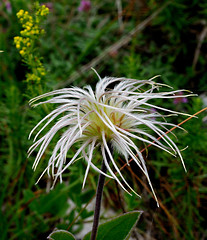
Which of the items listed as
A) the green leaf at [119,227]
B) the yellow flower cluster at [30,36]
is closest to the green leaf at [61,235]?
the green leaf at [119,227]

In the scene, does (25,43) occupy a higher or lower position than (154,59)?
higher

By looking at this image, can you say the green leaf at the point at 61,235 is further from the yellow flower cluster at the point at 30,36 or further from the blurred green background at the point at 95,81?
the yellow flower cluster at the point at 30,36

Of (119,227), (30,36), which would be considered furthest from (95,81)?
(119,227)

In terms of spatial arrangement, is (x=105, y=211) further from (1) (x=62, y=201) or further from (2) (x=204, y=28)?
(2) (x=204, y=28)

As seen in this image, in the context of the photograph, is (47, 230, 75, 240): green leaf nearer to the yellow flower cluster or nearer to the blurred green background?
the blurred green background

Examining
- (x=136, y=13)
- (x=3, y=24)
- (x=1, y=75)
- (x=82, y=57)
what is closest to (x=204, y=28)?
(x=136, y=13)

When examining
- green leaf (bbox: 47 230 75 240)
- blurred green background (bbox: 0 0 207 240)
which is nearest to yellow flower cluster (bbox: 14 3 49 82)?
blurred green background (bbox: 0 0 207 240)
